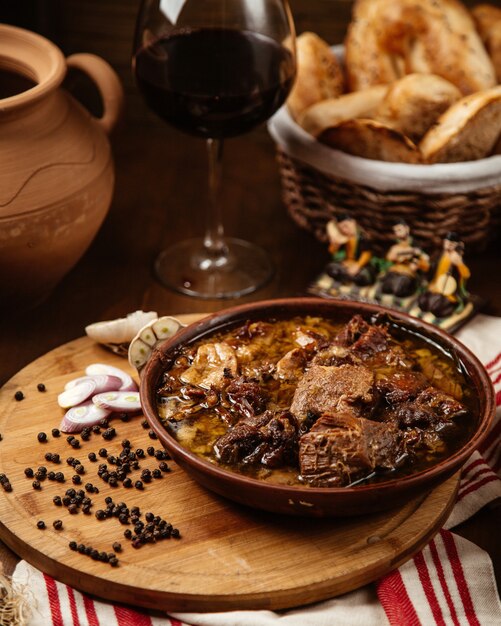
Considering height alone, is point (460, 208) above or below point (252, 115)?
below

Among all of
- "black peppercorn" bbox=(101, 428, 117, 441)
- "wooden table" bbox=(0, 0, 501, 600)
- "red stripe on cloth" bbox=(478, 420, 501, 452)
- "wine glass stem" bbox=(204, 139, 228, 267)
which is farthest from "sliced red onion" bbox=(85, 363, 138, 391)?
"red stripe on cloth" bbox=(478, 420, 501, 452)

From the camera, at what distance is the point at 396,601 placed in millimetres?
1805

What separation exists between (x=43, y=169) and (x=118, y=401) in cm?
69

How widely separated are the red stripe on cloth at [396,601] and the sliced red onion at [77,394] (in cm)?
84

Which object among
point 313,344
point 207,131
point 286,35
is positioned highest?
point 286,35

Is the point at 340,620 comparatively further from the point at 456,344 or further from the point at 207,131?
the point at 207,131

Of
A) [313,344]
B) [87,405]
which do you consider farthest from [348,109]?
[87,405]

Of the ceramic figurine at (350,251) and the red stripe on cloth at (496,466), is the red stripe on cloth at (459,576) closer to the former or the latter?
the red stripe on cloth at (496,466)

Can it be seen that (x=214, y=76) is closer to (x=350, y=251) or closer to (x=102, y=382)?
(x=350, y=251)

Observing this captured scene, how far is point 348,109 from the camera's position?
2.94 meters

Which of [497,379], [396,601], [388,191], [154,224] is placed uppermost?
[388,191]

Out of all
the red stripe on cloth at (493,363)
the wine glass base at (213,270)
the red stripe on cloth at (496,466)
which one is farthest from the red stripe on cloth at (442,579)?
the wine glass base at (213,270)

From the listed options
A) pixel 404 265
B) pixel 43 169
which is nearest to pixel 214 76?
pixel 43 169

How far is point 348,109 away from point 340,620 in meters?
1.71
